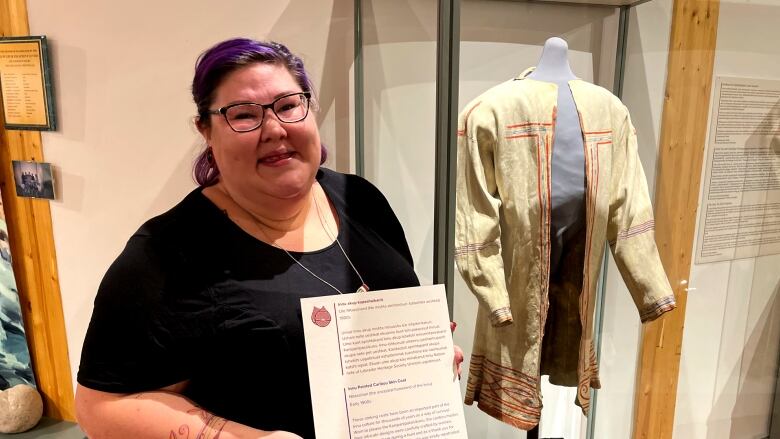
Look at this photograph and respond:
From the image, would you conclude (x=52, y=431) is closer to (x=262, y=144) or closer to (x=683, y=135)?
(x=262, y=144)

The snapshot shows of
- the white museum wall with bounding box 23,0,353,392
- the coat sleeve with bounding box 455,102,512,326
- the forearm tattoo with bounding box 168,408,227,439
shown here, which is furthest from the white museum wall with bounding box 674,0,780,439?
the forearm tattoo with bounding box 168,408,227,439

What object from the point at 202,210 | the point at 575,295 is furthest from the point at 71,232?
the point at 575,295

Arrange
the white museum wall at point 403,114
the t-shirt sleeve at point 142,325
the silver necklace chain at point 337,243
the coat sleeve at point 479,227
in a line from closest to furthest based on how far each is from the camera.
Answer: the t-shirt sleeve at point 142,325 < the silver necklace chain at point 337,243 < the coat sleeve at point 479,227 < the white museum wall at point 403,114

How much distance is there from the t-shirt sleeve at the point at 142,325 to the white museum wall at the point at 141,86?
1066 mm

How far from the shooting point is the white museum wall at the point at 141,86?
5.71 ft

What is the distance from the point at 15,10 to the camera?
1820 mm

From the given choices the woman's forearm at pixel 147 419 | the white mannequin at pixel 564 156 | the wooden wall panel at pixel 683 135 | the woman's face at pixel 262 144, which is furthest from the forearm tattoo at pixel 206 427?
the wooden wall panel at pixel 683 135

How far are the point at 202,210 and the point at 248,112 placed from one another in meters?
0.19

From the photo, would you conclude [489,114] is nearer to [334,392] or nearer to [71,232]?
[334,392]

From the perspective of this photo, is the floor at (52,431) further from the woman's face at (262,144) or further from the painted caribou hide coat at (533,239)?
the woman's face at (262,144)

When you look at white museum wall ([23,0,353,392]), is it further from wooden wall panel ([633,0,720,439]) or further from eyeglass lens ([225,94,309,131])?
wooden wall panel ([633,0,720,439])

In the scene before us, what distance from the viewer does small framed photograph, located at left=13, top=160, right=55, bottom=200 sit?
6.35 ft

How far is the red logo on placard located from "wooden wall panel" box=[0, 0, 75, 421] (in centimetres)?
165

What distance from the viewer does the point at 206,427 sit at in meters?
0.83
